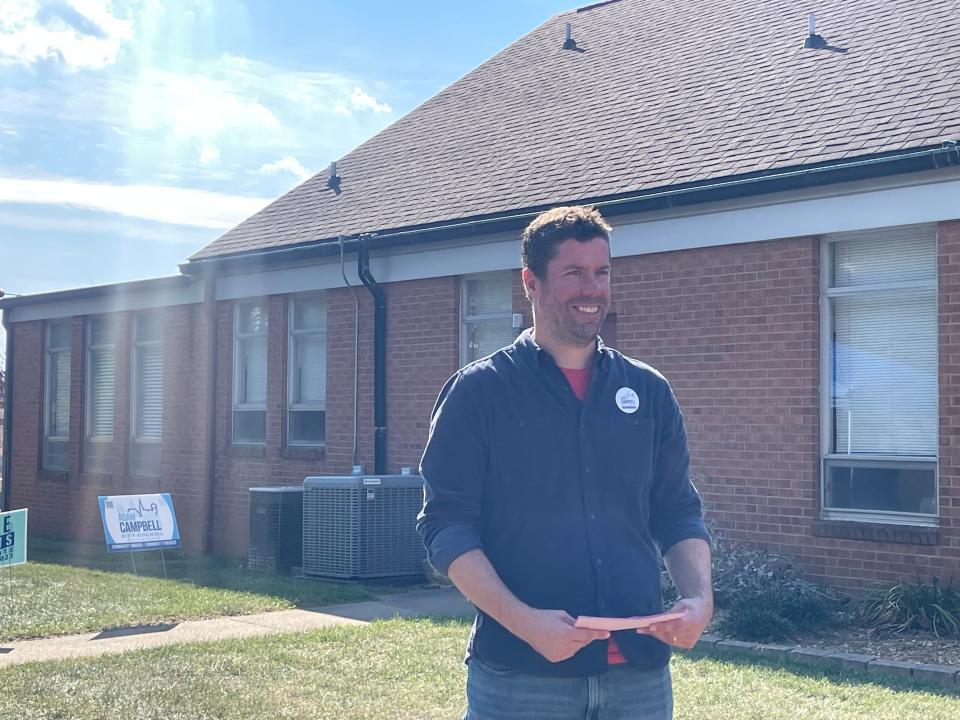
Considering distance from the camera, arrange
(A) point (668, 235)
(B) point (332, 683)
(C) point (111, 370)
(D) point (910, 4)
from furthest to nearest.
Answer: (C) point (111, 370) < (D) point (910, 4) < (A) point (668, 235) < (B) point (332, 683)

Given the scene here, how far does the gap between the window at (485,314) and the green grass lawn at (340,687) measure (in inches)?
203

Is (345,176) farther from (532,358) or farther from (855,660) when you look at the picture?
(532,358)

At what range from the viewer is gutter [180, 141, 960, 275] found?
9609mm

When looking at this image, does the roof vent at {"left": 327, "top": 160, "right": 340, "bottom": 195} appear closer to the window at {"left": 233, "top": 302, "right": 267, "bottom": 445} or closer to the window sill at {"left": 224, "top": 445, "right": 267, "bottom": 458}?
the window at {"left": 233, "top": 302, "right": 267, "bottom": 445}

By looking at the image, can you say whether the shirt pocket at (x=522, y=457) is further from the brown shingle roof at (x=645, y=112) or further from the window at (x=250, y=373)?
the window at (x=250, y=373)

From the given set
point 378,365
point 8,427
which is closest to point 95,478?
point 8,427

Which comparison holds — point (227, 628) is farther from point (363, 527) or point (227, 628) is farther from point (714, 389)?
point (714, 389)

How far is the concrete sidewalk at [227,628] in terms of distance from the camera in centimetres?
888

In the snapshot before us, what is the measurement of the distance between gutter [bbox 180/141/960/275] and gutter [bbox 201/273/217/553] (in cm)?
186

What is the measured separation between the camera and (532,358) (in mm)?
3201

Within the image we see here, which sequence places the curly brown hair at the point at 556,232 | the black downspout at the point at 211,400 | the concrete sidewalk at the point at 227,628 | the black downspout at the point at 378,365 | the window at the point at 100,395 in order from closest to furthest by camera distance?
the curly brown hair at the point at 556,232 < the concrete sidewalk at the point at 227,628 < the black downspout at the point at 378,365 < the black downspout at the point at 211,400 < the window at the point at 100,395

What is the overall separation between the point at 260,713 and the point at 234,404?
10270 mm

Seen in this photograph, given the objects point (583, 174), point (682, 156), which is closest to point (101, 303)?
point (583, 174)

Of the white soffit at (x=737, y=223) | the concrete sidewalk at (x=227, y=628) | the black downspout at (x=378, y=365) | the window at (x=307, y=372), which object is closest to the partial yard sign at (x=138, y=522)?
the black downspout at (x=378, y=365)
